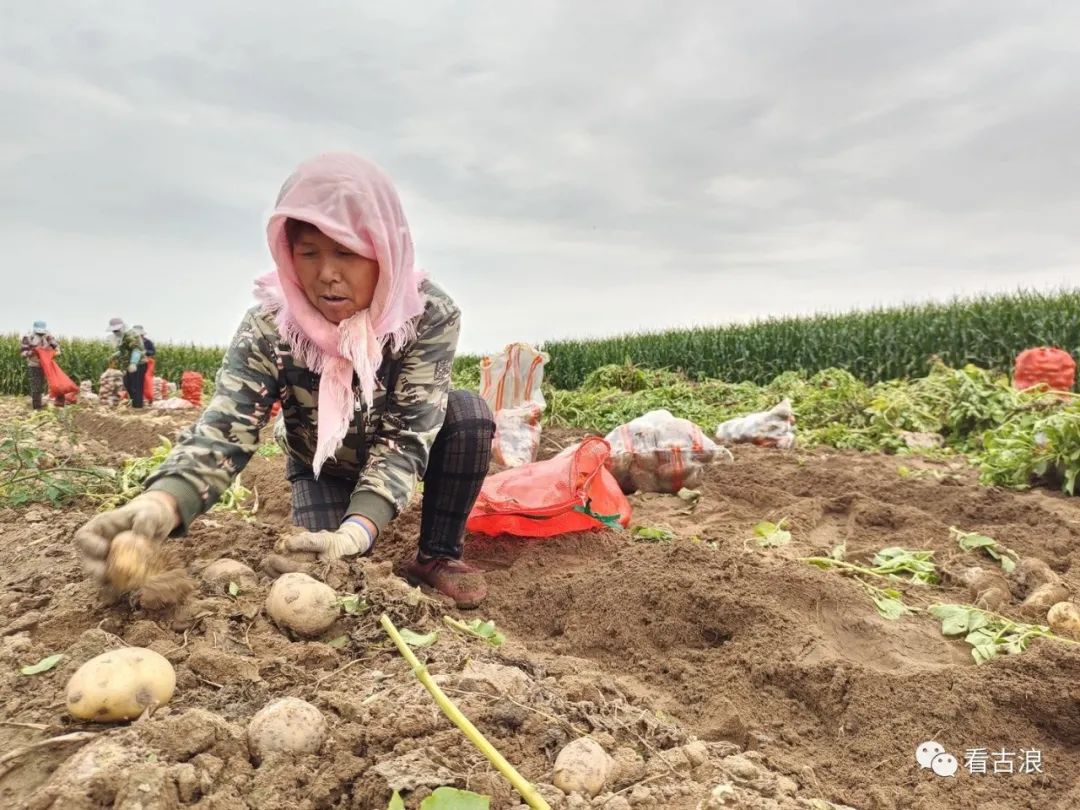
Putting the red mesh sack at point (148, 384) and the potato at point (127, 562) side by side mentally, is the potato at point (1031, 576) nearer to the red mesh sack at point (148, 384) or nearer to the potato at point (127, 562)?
the potato at point (127, 562)

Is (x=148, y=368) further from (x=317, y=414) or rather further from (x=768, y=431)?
(x=317, y=414)

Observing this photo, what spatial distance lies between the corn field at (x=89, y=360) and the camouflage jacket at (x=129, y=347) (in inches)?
178

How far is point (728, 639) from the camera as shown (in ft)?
8.70

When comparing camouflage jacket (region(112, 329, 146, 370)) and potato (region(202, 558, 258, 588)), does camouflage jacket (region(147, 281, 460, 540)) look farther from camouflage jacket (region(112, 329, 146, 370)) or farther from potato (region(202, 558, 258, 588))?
camouflage jacket (region(112, 329, 146, 370))

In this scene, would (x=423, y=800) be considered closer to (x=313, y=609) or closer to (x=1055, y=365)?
(x=313, y=609)

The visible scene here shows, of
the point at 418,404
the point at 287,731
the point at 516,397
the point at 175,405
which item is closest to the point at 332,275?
the point at 418,404

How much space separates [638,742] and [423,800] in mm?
539

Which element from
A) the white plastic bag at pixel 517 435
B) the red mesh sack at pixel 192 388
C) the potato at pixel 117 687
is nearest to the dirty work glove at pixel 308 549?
the potato at pixel 117 687

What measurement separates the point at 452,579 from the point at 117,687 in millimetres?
1561

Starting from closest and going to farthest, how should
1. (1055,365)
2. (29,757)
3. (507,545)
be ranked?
(29,757) < (507,545) < (1055,365)

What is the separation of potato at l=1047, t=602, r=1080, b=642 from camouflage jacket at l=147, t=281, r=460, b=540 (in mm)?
2118

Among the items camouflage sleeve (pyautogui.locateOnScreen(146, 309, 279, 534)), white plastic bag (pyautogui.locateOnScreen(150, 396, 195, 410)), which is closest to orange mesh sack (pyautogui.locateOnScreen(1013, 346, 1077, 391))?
camouflage sleeve (pyautogui.locateOnScreen(146, 309, 279, 534))

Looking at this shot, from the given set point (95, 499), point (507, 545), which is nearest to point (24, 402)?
point (95, 499)

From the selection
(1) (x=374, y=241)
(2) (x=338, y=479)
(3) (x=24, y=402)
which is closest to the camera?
(1) (x=374, y=241)
